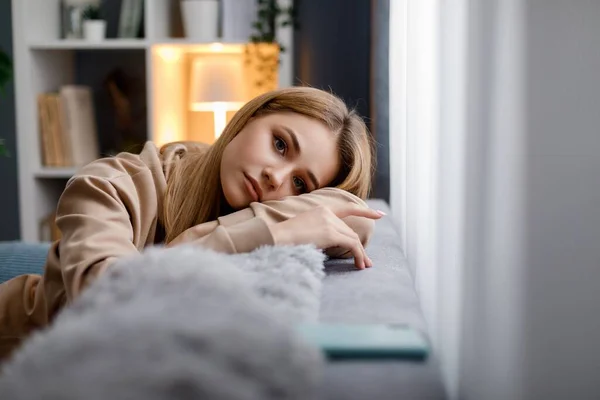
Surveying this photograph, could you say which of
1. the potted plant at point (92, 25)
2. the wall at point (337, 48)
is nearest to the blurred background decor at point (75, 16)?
the potted plant at point (92, 25)

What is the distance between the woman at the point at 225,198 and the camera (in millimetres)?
1119

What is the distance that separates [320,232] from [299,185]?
273 mm

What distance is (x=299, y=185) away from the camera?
4.67ft

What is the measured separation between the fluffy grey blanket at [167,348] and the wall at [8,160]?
3145 millimetres

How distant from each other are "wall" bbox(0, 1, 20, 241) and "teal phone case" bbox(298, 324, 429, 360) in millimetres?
3182

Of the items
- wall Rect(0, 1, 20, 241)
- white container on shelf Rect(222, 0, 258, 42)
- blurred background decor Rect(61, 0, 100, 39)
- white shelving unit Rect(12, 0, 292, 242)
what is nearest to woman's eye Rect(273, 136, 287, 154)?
white shelving unit Rect(12, 0, 292, 242)

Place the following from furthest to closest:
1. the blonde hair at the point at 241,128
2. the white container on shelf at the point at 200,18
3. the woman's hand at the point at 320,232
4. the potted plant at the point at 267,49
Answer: the white container on shelf at the point at 200,18 < the potted plant at the point at 267,49 < the blonde hair at the point at 241,128 < the woman's hand at the point at 320,232

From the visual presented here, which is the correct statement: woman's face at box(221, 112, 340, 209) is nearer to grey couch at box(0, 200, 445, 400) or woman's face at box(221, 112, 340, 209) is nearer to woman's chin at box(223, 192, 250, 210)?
woman's chin at box(223, 192, 250, 210)

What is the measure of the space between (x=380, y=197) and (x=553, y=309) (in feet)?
6.47

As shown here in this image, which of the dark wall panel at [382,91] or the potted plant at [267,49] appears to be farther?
the potted plant at [267,49]

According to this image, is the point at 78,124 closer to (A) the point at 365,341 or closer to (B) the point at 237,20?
(B) the point at 237,20

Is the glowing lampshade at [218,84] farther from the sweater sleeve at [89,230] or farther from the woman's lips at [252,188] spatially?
the sweater sleeve at [89,230]

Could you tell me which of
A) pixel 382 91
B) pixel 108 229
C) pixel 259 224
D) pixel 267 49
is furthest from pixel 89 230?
pixel 267 49

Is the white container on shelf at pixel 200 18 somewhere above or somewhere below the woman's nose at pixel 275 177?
above
